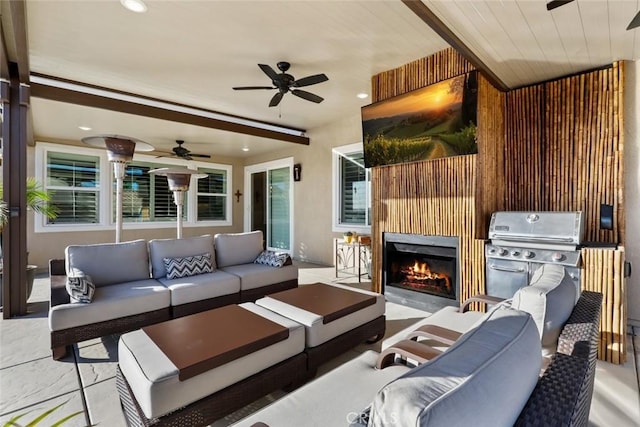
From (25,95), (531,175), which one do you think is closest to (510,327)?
(531,175)

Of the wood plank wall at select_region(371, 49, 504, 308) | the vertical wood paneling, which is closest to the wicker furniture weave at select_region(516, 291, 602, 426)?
the vertical wood paneling

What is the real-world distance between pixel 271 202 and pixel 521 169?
19.4 feet

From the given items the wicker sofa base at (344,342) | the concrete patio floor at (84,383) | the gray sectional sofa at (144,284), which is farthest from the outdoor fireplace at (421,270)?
the gray sectional sofa at (144,284)

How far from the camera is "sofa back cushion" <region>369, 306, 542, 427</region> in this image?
2.21 ft

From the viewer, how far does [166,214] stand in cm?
802

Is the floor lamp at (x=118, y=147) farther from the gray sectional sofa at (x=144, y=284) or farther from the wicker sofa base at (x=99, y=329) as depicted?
the wicker sofa base at (x=99, y=329)

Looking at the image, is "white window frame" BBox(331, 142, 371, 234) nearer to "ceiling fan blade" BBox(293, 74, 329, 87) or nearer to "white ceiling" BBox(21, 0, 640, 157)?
"white ceiling" BBox(21, 0, 640, 157)

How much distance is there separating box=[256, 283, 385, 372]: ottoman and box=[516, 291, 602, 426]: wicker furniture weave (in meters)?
1.47

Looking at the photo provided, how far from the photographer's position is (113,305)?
2789 mm

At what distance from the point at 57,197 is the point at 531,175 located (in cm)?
843

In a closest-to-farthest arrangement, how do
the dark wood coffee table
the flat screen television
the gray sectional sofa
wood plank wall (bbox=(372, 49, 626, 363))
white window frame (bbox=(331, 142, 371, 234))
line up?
the dark wood coffee table
the gray sectional sofa
wood plank wall (bbox=(372, 49, 626, 363))
the flat screen television
white window frame (bbox=(331, 142, 371, 234))

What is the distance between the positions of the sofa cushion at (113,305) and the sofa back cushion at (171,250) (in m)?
0.27

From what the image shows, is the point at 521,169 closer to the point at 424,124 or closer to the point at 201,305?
the point at 424,124

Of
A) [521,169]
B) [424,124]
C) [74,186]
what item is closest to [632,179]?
[521,169]
